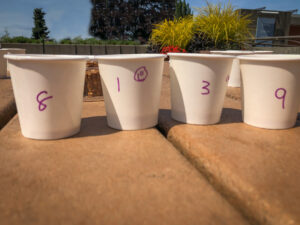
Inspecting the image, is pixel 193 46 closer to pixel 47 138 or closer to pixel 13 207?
pixel 47 138

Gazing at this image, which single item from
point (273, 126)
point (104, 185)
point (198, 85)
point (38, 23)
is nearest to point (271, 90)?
point (273, 126)

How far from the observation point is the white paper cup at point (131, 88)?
2.79 ft

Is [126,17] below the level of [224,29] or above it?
above

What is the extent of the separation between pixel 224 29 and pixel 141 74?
3071 millimetres

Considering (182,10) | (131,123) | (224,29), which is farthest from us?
(182,10)

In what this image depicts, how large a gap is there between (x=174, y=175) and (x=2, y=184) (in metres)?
0.42

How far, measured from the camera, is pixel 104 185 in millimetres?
564

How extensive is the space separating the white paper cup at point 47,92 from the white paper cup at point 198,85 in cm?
37

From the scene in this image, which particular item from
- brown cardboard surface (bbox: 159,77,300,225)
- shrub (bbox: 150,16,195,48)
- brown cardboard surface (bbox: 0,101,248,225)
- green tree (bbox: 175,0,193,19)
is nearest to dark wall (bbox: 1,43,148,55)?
green tree (bbox: 175,0,193,19)

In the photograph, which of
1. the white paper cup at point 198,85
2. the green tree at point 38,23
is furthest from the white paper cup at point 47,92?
the green tree at point 38,23

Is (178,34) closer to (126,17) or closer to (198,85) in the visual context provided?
(198,85)

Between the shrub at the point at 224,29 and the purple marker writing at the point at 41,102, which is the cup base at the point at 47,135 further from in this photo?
the shrub at the point at 224,29

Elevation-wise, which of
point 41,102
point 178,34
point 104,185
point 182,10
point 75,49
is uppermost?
point 182,10

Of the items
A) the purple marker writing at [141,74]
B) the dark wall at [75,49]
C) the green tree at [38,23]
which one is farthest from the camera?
the green tree at [38,23]
